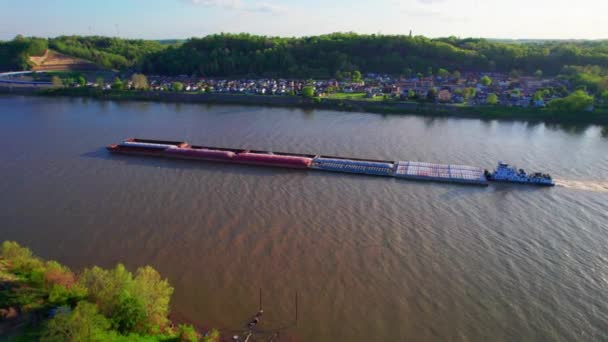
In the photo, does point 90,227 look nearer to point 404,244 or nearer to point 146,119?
point 404,244

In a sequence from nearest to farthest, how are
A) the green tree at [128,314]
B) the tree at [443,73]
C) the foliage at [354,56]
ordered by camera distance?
1. the green tree at [128,314]
2. the tree at [443,73]
3. the foliage at [354,56]

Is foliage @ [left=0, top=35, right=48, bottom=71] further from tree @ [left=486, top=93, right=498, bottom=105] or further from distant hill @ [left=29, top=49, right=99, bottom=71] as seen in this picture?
tree @ [left=486, top=93, right=498, bottom=105]

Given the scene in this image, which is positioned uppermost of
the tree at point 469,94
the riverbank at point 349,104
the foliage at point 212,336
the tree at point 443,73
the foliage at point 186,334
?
the tree at point 443,73

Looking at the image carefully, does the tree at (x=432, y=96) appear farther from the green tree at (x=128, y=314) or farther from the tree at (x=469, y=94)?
the green tree at (x=128, y=314)

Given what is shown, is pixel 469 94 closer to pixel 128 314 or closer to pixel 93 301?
pixel 128 314

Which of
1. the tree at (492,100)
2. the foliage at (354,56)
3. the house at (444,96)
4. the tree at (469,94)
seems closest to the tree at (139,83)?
the foliage at (354,56)

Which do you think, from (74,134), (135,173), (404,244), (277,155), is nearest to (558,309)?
(404,244)
